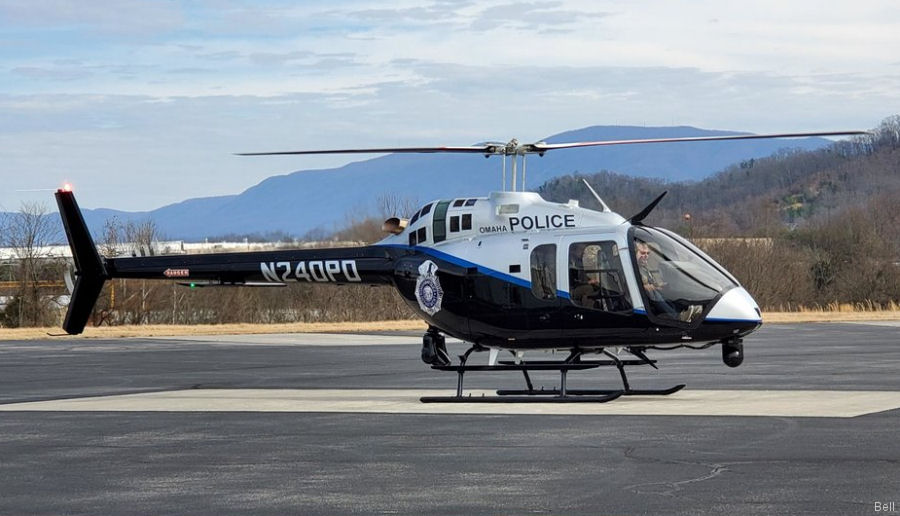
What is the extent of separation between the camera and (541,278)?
61.8 feet

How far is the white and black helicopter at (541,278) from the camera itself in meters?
18.0

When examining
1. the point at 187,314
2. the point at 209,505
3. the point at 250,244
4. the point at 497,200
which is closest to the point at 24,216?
the point at 187,314

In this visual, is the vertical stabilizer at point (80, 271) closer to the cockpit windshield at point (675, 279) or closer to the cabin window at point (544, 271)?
the cabin window at point (544, 271)

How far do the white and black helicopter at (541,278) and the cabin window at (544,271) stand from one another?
1cm

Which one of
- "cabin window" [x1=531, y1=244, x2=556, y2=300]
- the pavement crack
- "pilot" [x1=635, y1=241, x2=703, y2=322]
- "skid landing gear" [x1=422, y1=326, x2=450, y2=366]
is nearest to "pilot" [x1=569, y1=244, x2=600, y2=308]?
"cabin window" [x1=531, y1=244, x2=556, y2=300]

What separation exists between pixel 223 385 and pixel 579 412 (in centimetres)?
788

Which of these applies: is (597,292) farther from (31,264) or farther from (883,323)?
(31,264)

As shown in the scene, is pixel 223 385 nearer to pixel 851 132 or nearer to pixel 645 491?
pixel 851 132

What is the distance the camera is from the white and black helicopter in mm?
18031

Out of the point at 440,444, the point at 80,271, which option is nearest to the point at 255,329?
the point at 80,271

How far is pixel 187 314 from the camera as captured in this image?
54594 mm

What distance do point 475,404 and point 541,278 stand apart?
2.00 meters

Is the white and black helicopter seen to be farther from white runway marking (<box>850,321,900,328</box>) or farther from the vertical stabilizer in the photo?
white runway marking (<box>850,321,900,328</box>)

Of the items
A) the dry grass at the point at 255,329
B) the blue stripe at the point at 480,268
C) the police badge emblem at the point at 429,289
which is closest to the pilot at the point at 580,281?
the blue stripe at the point at 480,268
